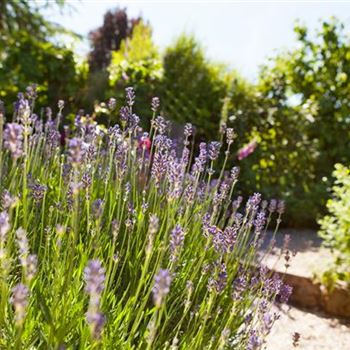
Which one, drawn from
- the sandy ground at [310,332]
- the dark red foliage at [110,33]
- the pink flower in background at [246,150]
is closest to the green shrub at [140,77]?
the pink flower in background at [246,150]

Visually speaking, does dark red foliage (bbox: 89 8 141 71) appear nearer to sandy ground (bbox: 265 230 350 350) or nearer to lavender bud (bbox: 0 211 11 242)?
sandy ground (bbox: 265 230 350 350)

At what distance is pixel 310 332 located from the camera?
378 centimetres

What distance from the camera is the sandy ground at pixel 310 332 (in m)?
3.48

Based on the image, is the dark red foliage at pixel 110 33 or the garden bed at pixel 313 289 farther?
the dark red foliage at pixel 110 33

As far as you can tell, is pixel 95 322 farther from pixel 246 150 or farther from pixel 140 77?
pixel 140 77

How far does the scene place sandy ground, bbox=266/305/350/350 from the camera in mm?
3480

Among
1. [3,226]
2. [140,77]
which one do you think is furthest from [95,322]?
[140,77]

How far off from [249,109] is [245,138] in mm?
426

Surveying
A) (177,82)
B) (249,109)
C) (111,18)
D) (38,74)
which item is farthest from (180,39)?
(111,18)

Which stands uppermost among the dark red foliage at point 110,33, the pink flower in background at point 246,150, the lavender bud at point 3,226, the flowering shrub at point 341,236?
the dark red foliage at point 110,33

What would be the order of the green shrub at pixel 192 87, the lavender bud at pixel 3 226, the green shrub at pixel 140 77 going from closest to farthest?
the lavender bud at pixel 3 226 < the green shrub at pixel 192 87 < the green shrub at pixel 140 77

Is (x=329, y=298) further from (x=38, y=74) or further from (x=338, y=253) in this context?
(x=38, y=74)

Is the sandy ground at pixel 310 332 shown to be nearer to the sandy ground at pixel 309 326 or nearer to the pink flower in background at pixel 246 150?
the sandy ground at pixel 309 326

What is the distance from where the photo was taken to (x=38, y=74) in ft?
22.9
